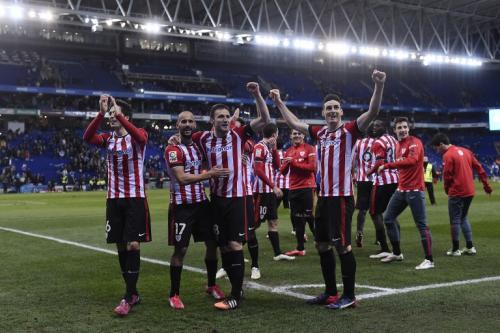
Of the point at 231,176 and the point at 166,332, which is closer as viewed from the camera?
the point at 166,332

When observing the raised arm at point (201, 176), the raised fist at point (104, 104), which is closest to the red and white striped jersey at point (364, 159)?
the raised arm at point (201, 176)

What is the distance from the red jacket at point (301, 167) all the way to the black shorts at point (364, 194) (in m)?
1.28

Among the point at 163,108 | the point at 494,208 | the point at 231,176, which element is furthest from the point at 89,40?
the point at 231,176

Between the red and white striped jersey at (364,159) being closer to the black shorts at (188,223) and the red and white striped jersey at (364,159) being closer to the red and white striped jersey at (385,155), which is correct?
the red and white striped jersey at (385,155)

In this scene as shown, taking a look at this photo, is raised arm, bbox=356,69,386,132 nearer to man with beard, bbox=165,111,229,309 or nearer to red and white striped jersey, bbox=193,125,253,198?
red and white striped jersey, bbox=193,125,253,198

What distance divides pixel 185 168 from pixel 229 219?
75 cm

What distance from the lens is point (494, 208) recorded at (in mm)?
19078

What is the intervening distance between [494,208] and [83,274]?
15134 millimetres

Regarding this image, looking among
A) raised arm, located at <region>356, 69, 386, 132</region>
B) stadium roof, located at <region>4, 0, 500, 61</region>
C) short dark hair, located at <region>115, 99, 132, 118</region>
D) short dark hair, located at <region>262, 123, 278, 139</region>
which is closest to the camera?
raised arm, located at <region>356, 69, 386, 132</region>

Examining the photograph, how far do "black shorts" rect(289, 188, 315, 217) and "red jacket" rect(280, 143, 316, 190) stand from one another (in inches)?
3.4

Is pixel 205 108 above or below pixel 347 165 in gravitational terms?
above

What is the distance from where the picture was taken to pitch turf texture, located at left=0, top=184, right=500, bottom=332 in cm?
530

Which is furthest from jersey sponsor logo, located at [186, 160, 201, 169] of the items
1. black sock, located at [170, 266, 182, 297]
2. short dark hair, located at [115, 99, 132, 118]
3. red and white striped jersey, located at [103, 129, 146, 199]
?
black sock, located at [170, 266, 182, 297]

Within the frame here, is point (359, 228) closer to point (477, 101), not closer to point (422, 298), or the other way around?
point (422, 298)
